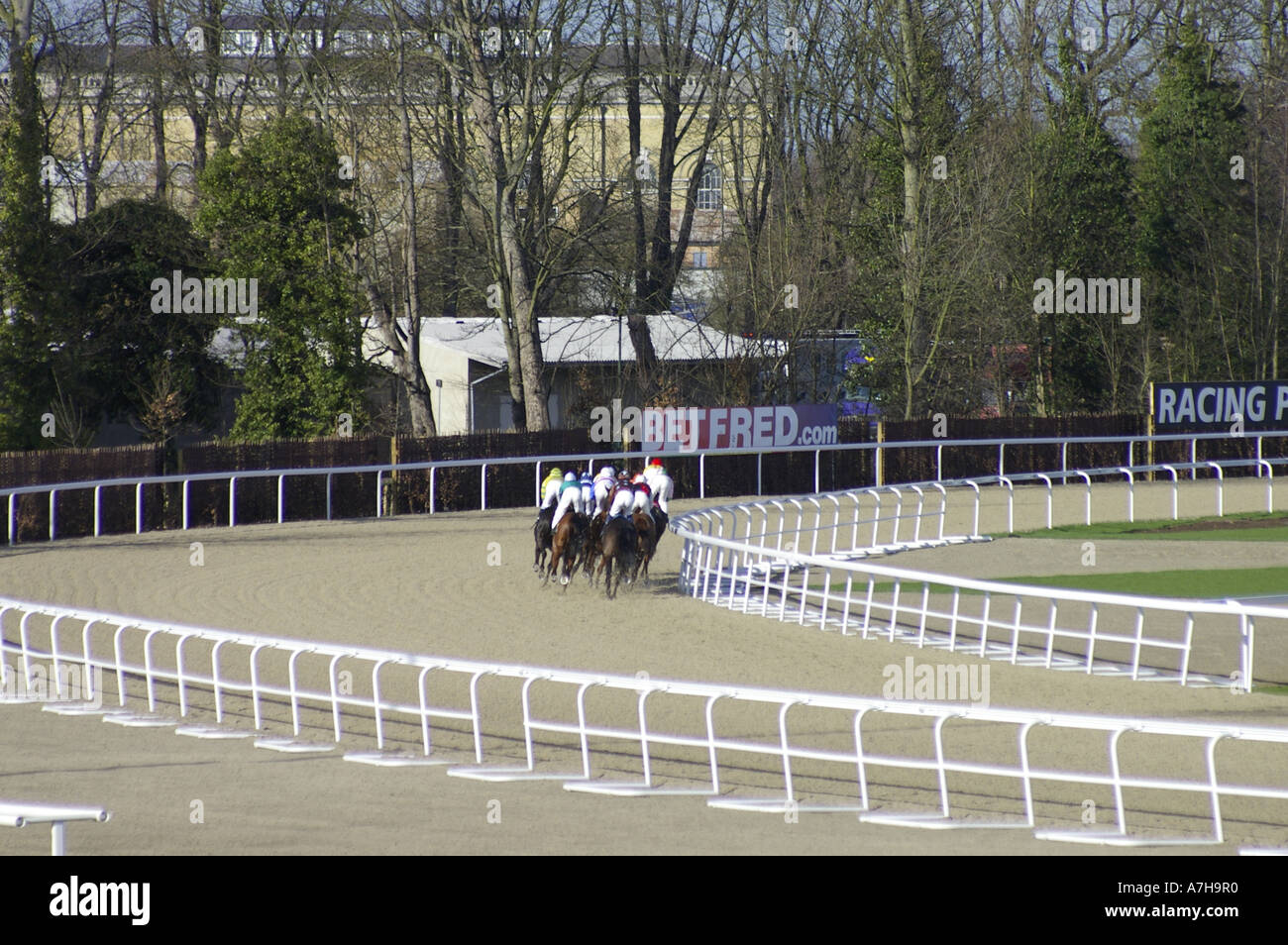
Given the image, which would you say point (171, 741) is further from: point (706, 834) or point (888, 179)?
point (888, 179)

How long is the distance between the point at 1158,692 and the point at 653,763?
407 centimetres

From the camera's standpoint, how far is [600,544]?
49.7 feet

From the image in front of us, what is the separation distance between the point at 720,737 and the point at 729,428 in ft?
55.5

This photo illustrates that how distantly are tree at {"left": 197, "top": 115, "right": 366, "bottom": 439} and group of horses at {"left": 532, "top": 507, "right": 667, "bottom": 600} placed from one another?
10949mm

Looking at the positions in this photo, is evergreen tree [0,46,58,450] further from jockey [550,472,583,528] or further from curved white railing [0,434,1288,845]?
curved white railing [0,434,1288,845]

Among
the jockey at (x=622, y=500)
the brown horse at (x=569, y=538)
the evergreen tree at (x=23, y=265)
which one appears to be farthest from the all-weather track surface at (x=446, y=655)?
the evergreen tree at (x=23, y=265)

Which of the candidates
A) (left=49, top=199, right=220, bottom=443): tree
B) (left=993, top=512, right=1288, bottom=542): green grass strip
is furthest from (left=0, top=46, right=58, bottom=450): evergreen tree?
(left=993, top=512, right=1288, bottom=542): green grass strip

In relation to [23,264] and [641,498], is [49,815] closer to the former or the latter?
[641,498]

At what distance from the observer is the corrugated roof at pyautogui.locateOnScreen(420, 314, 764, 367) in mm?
34156

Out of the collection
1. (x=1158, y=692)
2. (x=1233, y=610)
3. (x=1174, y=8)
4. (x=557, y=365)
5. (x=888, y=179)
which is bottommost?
(x=1158, y=692)

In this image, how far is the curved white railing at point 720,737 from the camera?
705 centimetres

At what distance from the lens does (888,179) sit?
3581 cm

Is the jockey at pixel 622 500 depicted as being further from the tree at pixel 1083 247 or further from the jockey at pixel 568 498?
the tree at pixel 1083 247

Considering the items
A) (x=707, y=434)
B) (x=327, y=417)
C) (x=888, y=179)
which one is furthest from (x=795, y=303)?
(x=327, y=417)
